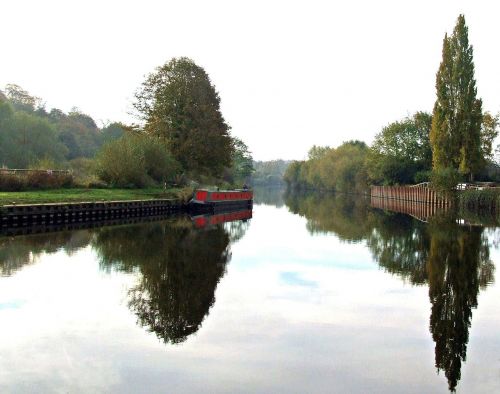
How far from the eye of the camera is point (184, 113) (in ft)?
167

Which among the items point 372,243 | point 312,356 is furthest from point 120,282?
point 372,243

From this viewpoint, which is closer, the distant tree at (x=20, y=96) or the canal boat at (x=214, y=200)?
the canal boat at (x=214, y=200)

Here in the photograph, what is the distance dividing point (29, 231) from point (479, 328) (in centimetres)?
2054

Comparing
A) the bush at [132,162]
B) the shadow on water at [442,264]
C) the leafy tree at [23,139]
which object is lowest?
the shadow on water at [442,264]

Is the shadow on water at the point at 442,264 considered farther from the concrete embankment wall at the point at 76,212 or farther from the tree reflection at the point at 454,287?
the concrete embankment wall at the point at 76,212

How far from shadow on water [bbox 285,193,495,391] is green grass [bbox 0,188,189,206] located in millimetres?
12181

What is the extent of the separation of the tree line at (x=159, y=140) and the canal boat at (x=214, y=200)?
3.22m

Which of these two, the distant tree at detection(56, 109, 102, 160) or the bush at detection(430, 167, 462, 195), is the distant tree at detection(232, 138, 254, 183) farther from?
the bush at detection(430, 167, 462, 195)

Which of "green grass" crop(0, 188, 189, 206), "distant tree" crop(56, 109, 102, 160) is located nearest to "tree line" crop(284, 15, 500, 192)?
"green grass" crop(0, 188, 189, 206)

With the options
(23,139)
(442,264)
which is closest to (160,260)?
(442,264)

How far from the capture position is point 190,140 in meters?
50.4

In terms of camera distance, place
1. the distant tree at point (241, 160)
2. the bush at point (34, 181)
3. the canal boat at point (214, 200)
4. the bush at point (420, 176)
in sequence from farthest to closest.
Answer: the distant tree at point (241, 160) → the bush at point (420, 176) → the canal boat at point (214, 200) → the bush at point (34, 181)

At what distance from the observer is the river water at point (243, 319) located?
28.8 feet

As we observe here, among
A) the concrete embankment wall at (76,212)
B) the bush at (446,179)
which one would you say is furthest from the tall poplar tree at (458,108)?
the concrete embankment wall at (76,212)
